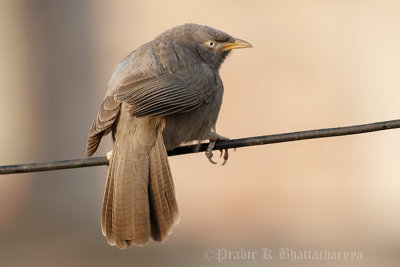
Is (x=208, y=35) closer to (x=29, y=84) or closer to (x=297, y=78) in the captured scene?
(x=297, y=78)

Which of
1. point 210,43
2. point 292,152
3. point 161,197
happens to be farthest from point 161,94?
point 292,152

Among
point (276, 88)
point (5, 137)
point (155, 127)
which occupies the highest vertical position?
point (155, 127)

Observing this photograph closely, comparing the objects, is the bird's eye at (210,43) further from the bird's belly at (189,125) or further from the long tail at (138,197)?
the long tail at (138,197)

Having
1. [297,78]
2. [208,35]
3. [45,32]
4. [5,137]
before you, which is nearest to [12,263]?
[5,137]

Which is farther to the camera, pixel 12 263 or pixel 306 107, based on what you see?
pixel 12 263

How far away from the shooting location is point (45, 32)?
18.4m

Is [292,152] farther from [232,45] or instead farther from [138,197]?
[138,197]

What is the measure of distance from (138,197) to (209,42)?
6.43 ft

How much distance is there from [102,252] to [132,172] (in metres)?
8.38

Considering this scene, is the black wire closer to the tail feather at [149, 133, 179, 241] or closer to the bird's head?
the tail feather at [149, 133, 179, 241]

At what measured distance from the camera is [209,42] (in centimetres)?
891

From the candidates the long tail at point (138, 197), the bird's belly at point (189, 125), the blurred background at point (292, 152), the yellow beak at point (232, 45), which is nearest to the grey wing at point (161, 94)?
the bird's belly at point (189, 125)

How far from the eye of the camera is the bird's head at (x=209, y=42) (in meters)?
8.85

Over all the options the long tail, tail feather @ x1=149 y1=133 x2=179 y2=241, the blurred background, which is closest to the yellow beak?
the long tail
